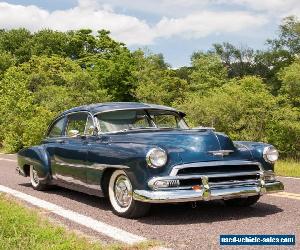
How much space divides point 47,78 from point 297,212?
50.3 m

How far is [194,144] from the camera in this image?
5.71 meters

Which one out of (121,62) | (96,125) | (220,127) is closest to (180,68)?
(121,62)

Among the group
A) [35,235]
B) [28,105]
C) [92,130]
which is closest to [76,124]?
[92,130]

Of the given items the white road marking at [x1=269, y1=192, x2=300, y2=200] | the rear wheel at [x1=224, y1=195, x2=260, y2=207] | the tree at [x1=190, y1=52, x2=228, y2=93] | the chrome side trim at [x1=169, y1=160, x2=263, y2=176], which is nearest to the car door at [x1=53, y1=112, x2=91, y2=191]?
the chrome side trim at [x1=169, y1=160, x2=263, y2=176]

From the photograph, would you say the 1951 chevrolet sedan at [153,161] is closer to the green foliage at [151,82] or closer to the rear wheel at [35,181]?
the rear wheel at [35,181]

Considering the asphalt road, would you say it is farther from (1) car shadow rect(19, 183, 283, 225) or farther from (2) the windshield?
(2) the windshield

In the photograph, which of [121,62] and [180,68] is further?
[180,68]

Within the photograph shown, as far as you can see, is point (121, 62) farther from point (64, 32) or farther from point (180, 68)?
point (180, 68)

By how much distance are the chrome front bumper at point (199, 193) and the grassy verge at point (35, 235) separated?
0.90 metres

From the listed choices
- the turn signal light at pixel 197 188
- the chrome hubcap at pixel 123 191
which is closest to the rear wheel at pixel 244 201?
the turn signal light at pixel 197 188

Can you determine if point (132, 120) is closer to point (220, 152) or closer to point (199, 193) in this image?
point (220, 152)

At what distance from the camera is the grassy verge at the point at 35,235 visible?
14.4ft

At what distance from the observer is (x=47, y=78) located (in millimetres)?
54188

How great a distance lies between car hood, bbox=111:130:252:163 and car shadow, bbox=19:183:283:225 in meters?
0.73
